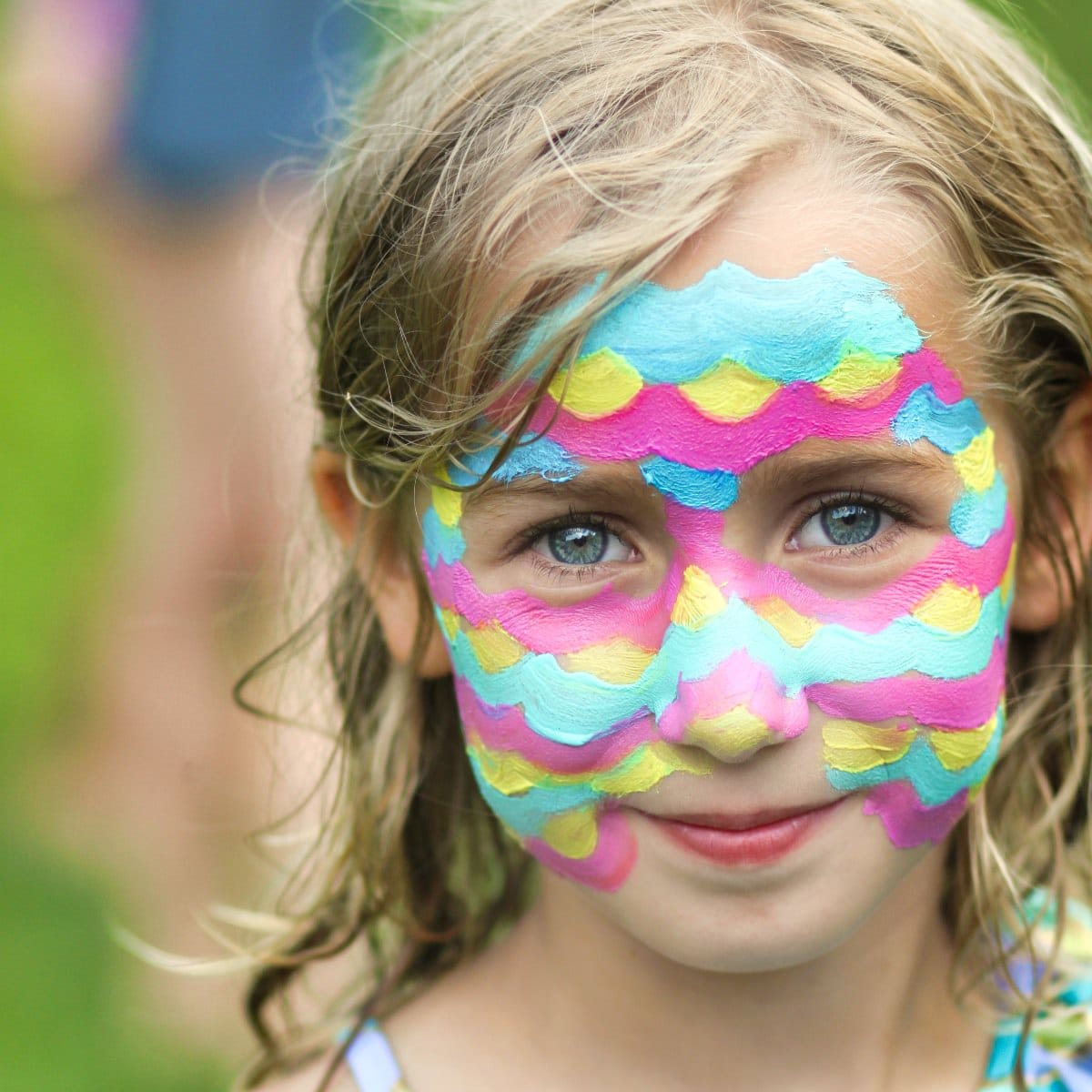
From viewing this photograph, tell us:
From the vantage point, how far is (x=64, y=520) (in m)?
5.00

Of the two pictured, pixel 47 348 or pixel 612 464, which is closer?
pixel 612 464

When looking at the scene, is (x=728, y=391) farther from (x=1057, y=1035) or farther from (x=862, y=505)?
(x=1057, y=1035)

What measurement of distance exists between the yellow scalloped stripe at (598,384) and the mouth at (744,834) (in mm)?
449

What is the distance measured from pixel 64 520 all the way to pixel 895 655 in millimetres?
3576

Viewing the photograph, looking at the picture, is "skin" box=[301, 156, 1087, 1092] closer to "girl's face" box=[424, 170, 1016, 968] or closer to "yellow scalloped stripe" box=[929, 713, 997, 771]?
"girl's face" box=[424, 170, 1016, 968]

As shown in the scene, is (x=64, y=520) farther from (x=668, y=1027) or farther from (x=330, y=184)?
(x=668, y=1027)

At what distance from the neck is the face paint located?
0.29 meters

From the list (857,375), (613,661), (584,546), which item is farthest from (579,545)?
(857,375)

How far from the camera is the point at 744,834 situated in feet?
6.27

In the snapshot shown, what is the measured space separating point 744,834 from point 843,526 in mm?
349

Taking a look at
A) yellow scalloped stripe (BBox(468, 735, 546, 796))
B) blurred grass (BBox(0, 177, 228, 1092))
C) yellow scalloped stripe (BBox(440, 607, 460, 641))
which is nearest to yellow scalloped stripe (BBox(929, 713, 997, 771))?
yellow scalloped stripe (BBox(468, 735, 546, 796))

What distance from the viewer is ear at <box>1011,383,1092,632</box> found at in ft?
7.18

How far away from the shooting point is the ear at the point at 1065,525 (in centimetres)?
219

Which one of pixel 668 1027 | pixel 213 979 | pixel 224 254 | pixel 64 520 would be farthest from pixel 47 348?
pixel 668 1027
